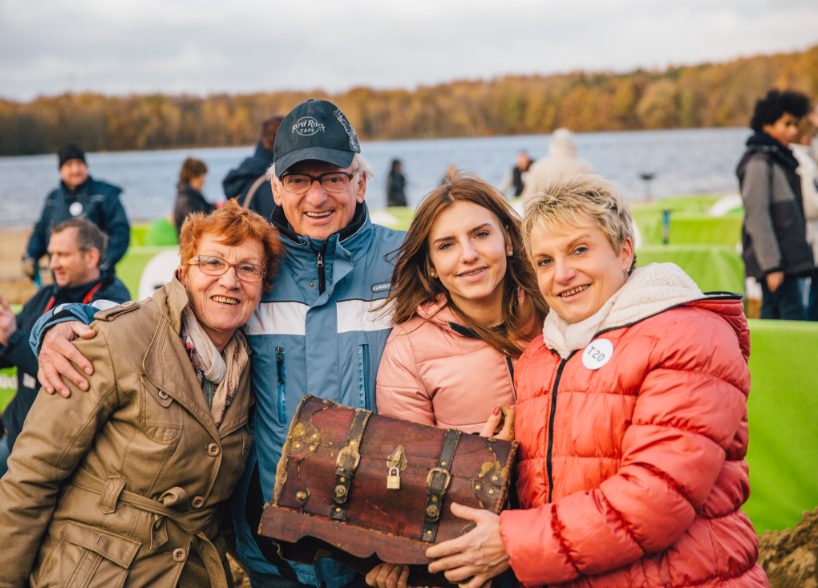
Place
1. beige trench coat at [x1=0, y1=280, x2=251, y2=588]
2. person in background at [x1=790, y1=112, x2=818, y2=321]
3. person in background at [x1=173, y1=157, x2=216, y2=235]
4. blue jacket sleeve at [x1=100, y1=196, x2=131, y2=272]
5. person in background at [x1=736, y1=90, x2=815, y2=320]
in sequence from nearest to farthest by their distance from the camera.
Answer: beige trench coat at [x1=0, y1=280, x2=251, y2=588] → person in background at [x1=736, y1=90, x2=815, y2=320] → person in background at [x1=790, y1=112, x2=818, y2=321] → blue jacket sleeve at [x1=100, y1=196, x2=131, y2=272] → person in background at [x1=173, y1=157, x2=216, y2=235]

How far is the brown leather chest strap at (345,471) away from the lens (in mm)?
2164

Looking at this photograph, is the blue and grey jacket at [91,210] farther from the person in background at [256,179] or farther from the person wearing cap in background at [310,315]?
the person wearing cap in background at [310,315]

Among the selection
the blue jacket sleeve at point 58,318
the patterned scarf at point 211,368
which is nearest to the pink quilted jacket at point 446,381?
the patterned scarf at point 211,368

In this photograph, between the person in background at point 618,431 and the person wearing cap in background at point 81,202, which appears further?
the person wearing cap in background at point 81,202

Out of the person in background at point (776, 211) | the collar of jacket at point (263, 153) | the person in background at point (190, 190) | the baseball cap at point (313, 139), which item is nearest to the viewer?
the baseball cap at point (313, 139)

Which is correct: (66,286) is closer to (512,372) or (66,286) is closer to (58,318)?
(58,318)

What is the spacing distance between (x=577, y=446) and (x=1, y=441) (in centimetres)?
313

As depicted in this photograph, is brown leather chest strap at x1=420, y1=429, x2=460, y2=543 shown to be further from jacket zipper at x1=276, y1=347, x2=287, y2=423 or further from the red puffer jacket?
jacket zipper at x1=276, y1=347, x2=287, y2=423

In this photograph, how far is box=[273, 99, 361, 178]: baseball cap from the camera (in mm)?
2639

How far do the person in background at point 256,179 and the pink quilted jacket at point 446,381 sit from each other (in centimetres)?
353

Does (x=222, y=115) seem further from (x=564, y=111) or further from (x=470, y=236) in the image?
(x=470, y=236)

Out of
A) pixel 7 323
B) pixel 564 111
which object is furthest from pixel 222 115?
pixel 7 323

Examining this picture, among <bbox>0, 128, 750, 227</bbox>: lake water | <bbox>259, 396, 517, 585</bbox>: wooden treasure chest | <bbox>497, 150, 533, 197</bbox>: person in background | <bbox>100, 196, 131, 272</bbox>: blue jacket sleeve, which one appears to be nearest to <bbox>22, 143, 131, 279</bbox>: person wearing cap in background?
<bbox>100, 196, 131, 272</bbox>: blue jacket sleeve

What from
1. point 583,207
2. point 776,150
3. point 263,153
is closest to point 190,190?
point 263,153
